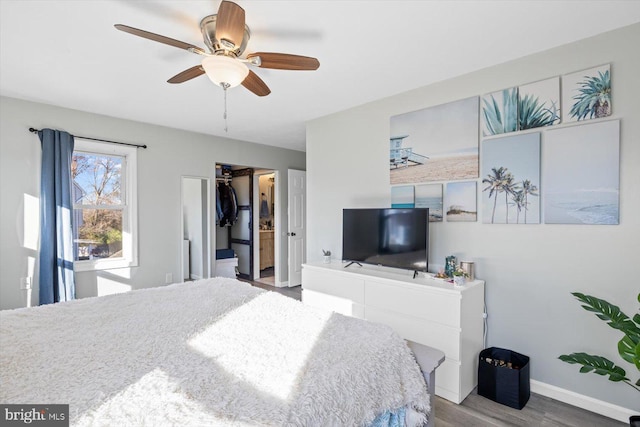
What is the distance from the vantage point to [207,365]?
119 centimetres

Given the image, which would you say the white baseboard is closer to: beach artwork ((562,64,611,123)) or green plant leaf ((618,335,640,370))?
green plant leaf ((618,335,640,370))

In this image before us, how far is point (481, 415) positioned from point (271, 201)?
18.3 feet

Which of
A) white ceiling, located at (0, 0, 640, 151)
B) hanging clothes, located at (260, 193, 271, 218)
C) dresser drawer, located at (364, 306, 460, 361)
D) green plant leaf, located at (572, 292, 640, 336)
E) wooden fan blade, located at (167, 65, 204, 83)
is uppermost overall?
white ceiling, located at (0, 0, 640, 151)

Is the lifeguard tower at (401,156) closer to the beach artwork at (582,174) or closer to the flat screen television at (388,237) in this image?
the flat screen television at (388,237)

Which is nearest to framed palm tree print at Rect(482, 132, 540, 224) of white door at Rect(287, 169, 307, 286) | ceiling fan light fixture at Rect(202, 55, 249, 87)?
ceiling fan light fixture at Rect(202, 55, 249, 87)

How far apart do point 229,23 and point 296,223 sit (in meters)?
4.00

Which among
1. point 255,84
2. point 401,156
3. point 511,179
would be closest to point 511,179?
point 511,179

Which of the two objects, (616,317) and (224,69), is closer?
(616,317)

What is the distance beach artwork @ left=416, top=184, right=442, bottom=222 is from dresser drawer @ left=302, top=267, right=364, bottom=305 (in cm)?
88

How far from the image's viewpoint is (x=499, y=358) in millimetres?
2447

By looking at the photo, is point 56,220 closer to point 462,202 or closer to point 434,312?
point 434,312

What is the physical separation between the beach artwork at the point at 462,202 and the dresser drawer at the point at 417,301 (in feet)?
2.43

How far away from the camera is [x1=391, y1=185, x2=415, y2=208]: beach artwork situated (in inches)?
120

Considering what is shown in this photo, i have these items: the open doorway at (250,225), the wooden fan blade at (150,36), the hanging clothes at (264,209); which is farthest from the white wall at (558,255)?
the hanging clothes at (264,209)
